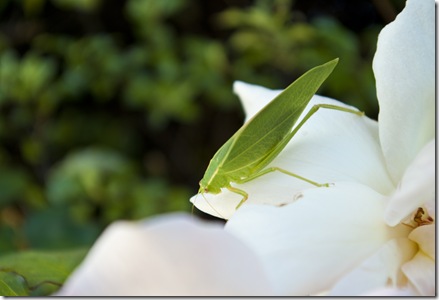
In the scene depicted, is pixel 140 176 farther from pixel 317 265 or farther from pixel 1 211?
pixel 317 265

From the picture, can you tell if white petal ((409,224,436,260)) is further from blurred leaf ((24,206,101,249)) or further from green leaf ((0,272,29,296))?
blurred leaf ((24,206,101,249))

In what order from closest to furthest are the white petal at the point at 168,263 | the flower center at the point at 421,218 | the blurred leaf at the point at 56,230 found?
1. the white petal at the point at 168,263
2. the flower center at the point at 421,218
3. the blurred leaf at the point at 56,230

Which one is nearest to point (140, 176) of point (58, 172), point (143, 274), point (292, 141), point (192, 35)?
point (58, 172)

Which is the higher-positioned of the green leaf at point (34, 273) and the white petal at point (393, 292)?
the white petal at point (393, 292)

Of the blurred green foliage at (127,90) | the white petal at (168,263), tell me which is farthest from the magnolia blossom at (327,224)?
the blurred green foliage at (127,90)

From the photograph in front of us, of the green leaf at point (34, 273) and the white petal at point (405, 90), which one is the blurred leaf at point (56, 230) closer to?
the green leaf at point (34, 273)

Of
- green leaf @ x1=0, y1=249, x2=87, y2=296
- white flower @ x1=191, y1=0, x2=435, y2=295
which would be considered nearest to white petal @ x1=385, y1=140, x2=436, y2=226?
white flower @ x1=191, y1=0, x2=435, y2=295

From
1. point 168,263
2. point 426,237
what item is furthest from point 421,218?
point 168,263
